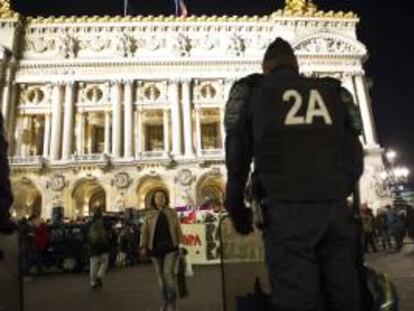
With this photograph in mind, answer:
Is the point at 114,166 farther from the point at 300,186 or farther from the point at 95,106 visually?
the point at 300,186

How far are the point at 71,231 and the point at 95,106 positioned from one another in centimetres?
2689

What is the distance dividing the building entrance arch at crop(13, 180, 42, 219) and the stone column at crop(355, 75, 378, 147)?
30621 millimetres

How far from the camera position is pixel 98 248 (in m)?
13.2

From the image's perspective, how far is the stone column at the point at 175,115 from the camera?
4328cm

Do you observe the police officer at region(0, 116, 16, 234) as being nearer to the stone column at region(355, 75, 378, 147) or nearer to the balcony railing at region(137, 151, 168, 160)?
the balcony railing at region(137, 151, 168, 160)

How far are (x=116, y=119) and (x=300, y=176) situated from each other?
42.1 metres

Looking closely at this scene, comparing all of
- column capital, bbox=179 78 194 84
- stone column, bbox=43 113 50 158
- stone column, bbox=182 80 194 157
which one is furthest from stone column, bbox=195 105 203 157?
stone column, bbox=43 113 50 158

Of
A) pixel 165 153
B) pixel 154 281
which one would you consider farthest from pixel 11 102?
pixel 154 281

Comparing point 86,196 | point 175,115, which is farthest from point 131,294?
point 175,115

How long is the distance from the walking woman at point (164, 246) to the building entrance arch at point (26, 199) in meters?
34.8

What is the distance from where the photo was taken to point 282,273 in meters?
2.77

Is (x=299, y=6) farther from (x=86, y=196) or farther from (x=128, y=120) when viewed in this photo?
(x=86, y=196)

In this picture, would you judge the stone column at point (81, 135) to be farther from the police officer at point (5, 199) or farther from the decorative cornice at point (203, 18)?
the police officer at point (5, 199)

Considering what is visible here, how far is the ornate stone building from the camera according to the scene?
41.2 meters
